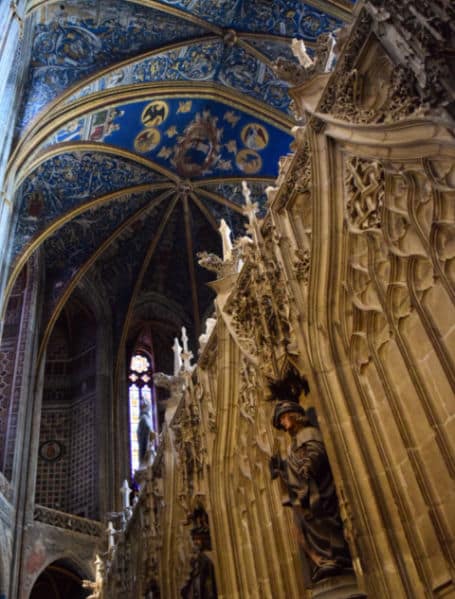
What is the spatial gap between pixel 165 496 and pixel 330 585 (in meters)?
4.78

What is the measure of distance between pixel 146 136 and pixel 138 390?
732 cm

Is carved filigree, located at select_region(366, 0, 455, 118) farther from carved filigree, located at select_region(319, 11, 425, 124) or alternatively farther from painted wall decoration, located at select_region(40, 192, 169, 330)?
painted wall decoration, located at select_region(40, 192, 169, 330)

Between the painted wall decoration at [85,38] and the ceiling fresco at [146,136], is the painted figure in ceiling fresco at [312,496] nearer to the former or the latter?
the ceiling fresco at [146,136]

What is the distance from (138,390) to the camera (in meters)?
18.6

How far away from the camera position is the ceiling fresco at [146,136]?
13.2 metres

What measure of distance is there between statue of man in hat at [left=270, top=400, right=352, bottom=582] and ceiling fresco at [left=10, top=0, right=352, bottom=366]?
8.80 meters

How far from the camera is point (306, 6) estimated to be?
43.2 feet

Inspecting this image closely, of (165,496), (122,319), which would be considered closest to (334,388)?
(165,496)

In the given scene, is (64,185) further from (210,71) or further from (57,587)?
(57,587)

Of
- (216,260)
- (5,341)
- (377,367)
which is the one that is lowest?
(377,367)

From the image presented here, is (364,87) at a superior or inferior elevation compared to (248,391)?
superior

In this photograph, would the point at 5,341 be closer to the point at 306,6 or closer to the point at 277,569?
the point at 306,6

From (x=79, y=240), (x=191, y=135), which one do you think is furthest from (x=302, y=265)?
(x=79, y=240)

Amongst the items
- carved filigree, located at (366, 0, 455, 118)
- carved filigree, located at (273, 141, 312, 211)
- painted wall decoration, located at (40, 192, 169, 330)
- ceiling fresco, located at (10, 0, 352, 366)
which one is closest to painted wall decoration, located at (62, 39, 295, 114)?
ceiling fresco, located at (10, 0, 352, 366)
